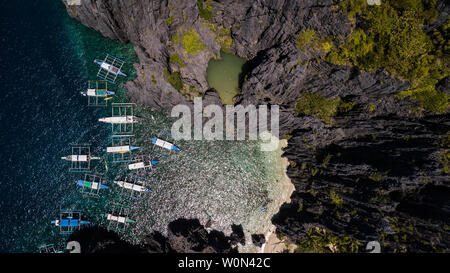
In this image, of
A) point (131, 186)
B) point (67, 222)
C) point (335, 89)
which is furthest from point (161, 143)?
point (335, 89)

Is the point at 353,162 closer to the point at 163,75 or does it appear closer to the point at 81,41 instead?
the point at 163,75

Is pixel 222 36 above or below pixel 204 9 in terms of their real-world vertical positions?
below

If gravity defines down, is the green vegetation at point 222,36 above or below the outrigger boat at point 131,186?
above

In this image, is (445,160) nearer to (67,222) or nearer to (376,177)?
(376,177)

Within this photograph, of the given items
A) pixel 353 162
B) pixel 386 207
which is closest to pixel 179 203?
pixel 353 162

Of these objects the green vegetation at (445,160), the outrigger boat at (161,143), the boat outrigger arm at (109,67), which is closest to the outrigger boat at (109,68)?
the boat outrigger arm at (109,67)

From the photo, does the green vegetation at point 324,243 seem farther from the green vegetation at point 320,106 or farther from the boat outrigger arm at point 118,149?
the boat outrigger arm at point 118,149
